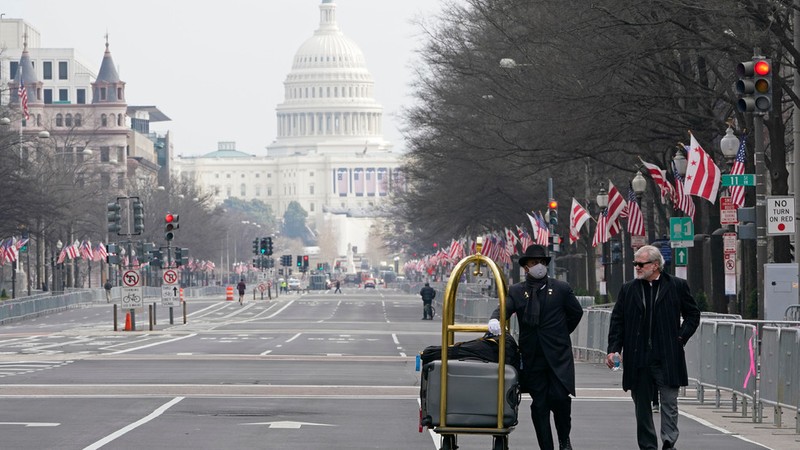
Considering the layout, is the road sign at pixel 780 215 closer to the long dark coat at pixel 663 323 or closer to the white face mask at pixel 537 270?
the long dark coat at pixel 663 323

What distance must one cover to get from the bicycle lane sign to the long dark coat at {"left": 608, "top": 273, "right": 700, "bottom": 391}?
138 ft

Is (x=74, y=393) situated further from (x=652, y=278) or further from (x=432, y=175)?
(x=432, y=175)

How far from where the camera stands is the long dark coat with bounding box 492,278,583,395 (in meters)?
15.0

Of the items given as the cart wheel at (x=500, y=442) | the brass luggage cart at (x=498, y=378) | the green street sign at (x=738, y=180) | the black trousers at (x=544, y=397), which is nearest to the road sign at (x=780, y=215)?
the green street sign at (x=738, y=180)

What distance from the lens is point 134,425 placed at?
2025 centimetres

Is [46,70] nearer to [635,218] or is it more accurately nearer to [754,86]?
[635,218]

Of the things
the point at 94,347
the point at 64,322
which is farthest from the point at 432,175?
the point at 94,347

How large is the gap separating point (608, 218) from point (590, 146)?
251 inches

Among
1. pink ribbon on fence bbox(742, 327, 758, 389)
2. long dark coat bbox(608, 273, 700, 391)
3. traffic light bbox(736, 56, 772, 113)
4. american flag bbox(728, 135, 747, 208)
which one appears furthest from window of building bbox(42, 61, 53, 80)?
long dark coat bbox(608, 273, 700, 391)

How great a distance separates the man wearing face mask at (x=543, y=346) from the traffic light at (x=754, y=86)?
32.8 feet

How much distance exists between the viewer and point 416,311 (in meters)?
93.7

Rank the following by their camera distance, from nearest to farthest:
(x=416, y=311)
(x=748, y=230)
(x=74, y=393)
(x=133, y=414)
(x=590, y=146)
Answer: (x=133, y=414)
(x=74, y=393)
(x=748, y=230)
(x=590, y=146)
(x=416, y=311)

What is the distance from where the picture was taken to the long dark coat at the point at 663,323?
15531mm

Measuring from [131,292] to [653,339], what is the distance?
4239 centimetres
